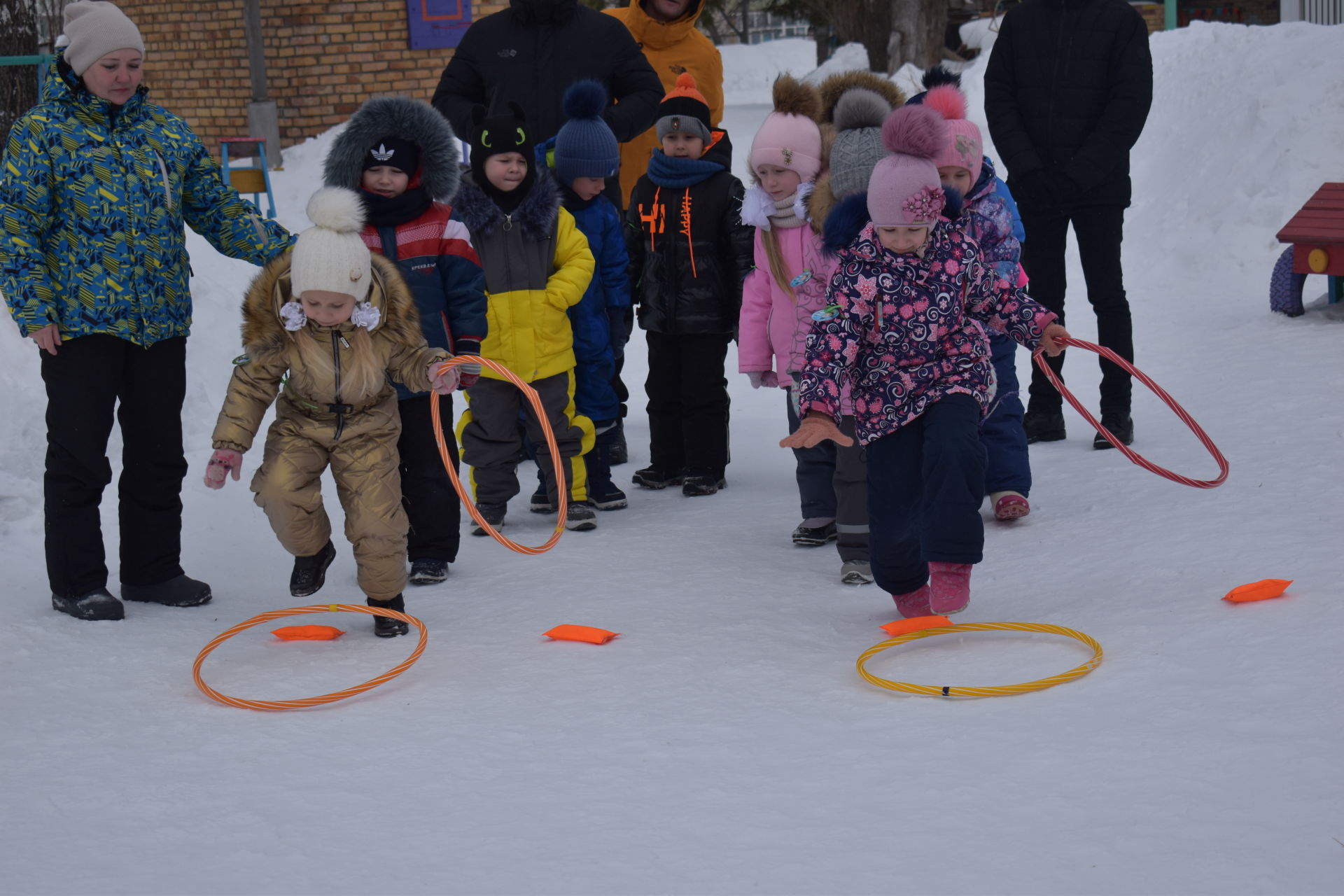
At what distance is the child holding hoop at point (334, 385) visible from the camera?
431cm

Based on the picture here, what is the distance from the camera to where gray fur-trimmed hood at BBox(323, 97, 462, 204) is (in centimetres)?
486

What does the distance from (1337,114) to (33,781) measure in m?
11.0

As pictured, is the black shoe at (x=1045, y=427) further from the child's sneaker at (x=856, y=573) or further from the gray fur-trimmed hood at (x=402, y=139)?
the gray fur-trimmed hood at (x=402, y=139)

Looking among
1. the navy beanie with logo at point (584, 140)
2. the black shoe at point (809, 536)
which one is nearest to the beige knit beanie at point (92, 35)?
the navy beanie with logo at point (584, 140)

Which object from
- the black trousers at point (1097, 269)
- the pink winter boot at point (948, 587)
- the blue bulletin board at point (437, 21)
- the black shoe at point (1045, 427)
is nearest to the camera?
the pink winter boot at point (948, 587)

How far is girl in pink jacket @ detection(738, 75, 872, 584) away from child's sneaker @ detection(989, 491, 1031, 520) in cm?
65

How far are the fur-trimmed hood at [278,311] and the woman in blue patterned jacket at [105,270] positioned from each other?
513 millimetres

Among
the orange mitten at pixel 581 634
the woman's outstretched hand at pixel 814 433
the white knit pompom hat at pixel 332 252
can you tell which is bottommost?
the orange mitten at pixel 581 634

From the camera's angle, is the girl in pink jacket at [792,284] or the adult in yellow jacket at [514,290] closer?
the girl in pink jacket at [792,284]

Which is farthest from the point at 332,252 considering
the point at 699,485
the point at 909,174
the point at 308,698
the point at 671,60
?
the point at 671,60

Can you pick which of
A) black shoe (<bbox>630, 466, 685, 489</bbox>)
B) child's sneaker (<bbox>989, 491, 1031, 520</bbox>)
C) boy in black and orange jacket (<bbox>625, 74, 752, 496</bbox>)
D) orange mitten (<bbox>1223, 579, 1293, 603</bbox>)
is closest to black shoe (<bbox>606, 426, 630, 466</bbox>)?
black shoe (<bbox>630, 466, 685, 489</bbox>)

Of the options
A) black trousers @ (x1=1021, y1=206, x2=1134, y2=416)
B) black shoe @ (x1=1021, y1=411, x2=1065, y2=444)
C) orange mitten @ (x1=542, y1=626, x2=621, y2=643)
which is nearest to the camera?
orange mitten @ (x1=542, y1=626, x2=621, y2=643)

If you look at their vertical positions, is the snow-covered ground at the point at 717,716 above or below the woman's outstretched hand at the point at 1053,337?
below

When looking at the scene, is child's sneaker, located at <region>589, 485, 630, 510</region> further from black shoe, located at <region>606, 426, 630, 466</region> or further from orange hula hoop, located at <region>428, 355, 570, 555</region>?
orange hula hoop, located at <region>428, 355, 570, 555</region>
